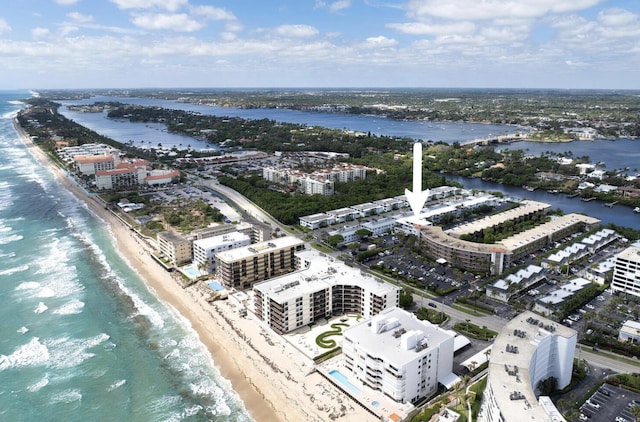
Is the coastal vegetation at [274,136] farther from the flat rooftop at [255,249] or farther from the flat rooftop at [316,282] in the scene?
the flat rooftop at [316,282]

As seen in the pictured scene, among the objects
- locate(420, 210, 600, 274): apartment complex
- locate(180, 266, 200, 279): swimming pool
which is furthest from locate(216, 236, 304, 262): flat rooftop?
locate(420, 210, 600, 274): apartment complex

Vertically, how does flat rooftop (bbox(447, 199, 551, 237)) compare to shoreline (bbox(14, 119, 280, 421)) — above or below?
above

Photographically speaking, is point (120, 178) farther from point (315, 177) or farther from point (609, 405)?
point (609, 405)

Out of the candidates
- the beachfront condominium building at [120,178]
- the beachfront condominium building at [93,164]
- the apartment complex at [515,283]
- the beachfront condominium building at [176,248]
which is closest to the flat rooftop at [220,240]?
the beachfront condominium building at [176,248]

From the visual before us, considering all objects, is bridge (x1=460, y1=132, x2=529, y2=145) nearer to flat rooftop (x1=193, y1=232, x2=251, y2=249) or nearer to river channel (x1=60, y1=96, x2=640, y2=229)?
river channel (x1=60, y1=96, x2=640, y2=229)

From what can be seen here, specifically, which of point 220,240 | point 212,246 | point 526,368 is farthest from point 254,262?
point 526,368
